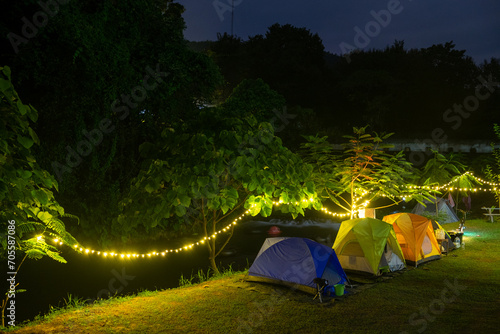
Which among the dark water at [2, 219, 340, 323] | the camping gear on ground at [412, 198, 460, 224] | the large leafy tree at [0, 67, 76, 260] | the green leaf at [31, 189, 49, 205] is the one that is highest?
the large leafy tree at [0, 67, 76, 260]

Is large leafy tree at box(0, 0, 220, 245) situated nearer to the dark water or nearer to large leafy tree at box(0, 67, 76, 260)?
the dark water

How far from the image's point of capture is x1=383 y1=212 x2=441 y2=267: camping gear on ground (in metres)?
10.5

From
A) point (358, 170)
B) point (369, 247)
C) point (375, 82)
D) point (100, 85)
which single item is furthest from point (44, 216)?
point (375, 82)

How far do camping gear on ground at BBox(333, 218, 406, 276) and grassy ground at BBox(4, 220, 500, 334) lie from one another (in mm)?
500

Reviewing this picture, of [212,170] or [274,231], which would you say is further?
[274,231]

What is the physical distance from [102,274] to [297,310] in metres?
9.81

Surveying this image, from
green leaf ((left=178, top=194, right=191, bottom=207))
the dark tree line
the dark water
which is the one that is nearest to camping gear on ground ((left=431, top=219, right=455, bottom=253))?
the dark water

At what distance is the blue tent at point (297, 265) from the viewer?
7.82 metres

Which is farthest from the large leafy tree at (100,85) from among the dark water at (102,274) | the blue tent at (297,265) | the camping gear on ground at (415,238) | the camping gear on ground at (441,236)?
the camping gear on ground at (441,236)

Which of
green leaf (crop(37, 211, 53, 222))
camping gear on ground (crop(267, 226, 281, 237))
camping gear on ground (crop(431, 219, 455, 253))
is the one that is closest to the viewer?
→ green leaf (crop(37, 211, 53, 222))

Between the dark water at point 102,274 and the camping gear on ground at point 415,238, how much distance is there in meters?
5.79

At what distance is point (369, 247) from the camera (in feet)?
30.6

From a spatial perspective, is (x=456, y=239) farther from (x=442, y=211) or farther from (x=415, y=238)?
(x=442, y=211)

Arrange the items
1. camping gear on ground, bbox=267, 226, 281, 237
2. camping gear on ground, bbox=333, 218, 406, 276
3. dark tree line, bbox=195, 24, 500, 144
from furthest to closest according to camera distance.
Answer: dark tree line, bbox=195, 24, 500, 144
camping gear on ground, bbox=267, 226, 281, 237
camping gear on ground, bbox=333, 218, 406, 276
